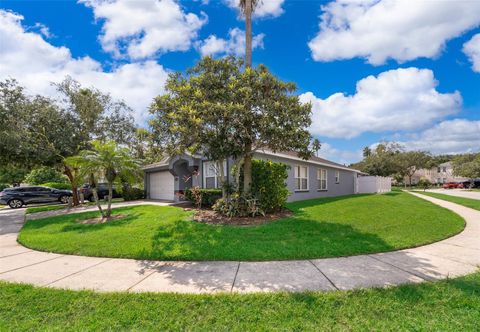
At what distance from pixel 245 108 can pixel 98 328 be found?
6.47m

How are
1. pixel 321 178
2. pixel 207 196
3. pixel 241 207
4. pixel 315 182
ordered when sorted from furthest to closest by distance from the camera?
pixel 321 178, pixel 315 182, pixel 207 196, pixel 241 207

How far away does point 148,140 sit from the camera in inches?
371

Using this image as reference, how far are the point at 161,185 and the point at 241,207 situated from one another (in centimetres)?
1232

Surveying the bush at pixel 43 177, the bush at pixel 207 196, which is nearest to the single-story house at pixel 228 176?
the bush at pixel 207 196

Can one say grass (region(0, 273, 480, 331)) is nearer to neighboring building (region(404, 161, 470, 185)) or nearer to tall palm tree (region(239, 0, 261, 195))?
tall palm tree (region(239, 0, 261, 195))

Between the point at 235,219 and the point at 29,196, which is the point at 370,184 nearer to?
the point at 235,219

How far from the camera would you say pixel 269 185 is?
36.8ft

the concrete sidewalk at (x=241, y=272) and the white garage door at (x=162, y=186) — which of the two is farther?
the white garage door at (x=162, y=186)

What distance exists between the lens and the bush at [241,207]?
385 inches

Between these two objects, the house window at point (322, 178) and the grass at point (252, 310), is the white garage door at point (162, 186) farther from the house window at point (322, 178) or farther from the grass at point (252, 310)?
the grass at point (252, 310)

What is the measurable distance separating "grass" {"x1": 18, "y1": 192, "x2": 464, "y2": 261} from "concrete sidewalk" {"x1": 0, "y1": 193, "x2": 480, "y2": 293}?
0.32 meters

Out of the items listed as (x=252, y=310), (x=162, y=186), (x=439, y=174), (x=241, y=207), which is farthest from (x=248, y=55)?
(x=439, y=174)

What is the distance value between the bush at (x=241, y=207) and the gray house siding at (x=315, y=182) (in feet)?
14.4

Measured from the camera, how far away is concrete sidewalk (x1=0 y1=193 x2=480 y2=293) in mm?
4148
